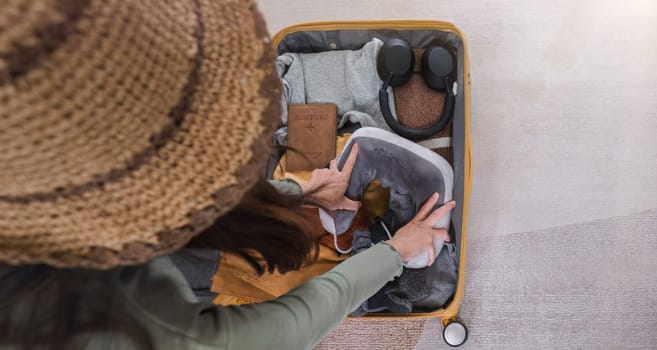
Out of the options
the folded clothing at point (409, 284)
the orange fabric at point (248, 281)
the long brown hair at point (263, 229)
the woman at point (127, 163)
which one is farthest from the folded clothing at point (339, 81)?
the woman at point (127, 163)

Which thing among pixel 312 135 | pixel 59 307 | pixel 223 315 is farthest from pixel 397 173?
pixel 59 307

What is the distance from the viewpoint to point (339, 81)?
3.47 feet

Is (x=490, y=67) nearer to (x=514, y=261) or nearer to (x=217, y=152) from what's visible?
(x=514, y=261)

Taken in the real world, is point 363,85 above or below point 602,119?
above

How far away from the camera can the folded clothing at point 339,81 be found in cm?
104

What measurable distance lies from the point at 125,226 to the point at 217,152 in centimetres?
9

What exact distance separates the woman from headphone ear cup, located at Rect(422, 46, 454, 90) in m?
0.61

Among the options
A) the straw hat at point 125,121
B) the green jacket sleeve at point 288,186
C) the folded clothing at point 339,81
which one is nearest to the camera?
the straw hat at point 125,121

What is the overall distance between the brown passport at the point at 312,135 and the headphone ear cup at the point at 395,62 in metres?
0.14

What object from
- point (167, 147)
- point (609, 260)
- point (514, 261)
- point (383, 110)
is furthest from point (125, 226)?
point (609, 260)

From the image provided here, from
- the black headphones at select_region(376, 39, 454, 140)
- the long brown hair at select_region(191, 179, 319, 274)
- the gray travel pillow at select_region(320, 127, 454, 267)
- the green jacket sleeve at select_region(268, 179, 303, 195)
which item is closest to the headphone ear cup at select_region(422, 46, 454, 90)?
the black headphones at select_region(376, 39, 454, 140)

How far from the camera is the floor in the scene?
44.1 inches

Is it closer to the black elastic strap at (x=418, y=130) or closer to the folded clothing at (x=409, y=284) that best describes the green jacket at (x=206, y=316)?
the folded clothing at (x=409, y=284)

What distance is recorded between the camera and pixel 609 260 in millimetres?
1132
